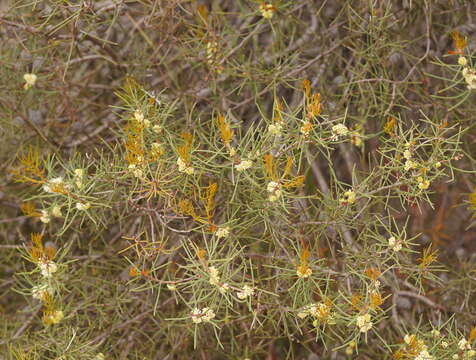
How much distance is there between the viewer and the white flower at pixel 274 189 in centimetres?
140

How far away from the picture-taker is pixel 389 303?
1905mm

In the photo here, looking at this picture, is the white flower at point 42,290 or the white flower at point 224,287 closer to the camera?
the white flower at point 224,287

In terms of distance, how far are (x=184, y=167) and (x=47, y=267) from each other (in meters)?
0.39

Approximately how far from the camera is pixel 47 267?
1539 millimetres

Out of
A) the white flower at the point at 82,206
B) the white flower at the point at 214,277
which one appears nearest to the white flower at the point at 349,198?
the white flower at the point at 214,277

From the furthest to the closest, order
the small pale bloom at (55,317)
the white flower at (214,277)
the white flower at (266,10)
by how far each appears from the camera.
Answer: the white flower at (266,10), the small pale bloom at (55,317), the white flower at (214,277)

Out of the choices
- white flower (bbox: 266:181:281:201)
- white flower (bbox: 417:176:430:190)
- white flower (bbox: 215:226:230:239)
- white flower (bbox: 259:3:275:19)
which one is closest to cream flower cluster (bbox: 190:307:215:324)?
white flower (bbox: 215:226:230:239)

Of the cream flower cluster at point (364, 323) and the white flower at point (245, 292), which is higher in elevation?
the white flower at point (245, 292)

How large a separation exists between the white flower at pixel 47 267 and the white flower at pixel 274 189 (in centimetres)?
52

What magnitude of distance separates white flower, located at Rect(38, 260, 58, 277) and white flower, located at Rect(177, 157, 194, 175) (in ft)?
1.21

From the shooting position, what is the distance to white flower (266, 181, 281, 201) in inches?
54.9

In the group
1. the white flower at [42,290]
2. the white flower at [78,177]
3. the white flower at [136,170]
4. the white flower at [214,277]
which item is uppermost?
the white flower at [136,170]

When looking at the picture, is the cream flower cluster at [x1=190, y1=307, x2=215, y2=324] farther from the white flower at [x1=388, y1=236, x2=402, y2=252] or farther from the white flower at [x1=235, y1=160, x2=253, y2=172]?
the white flower at [x1=388, y1=236, x2=402, y2=252]

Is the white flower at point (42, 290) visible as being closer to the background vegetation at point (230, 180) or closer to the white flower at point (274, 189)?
the background vegetation at point (230, 180)
